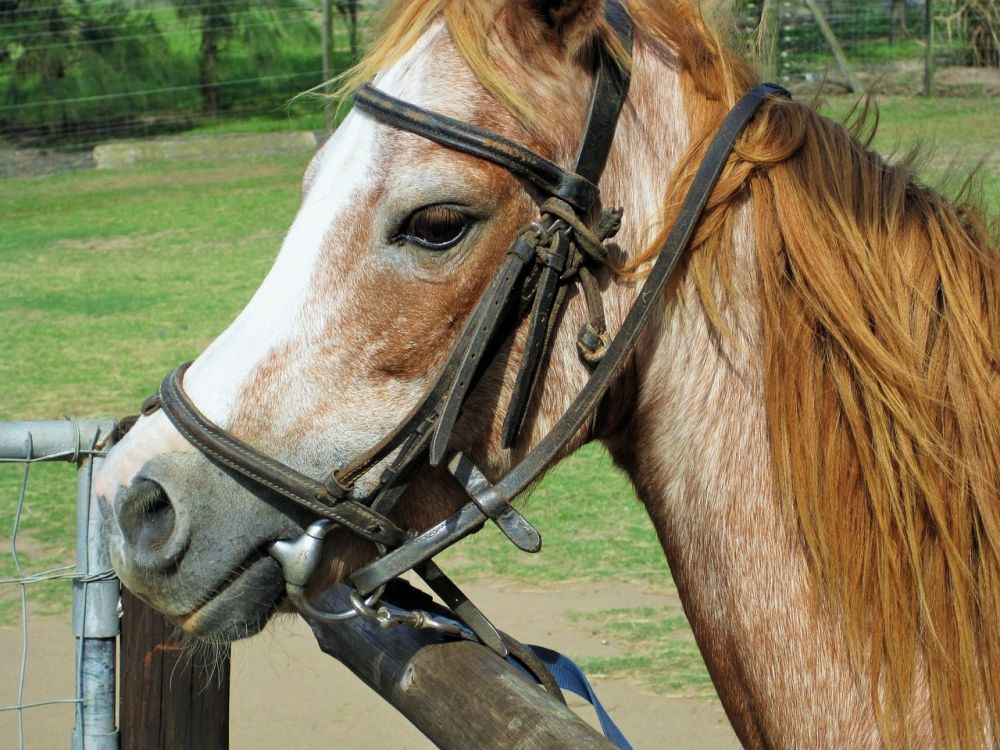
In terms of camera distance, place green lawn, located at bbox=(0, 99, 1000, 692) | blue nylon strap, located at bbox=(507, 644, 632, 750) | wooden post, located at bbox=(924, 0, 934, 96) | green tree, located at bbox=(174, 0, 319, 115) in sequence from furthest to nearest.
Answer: green tree, located at bbox=(174, 0, 319, 115) → wooden post, located at bbox=(924, 0, 934, 96) → green lawn, located at bbox=(0, 99, 1000, 692) → blue nylon strap, located at bbox=(507, 644, 632, 750)

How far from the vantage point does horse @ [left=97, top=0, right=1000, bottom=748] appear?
1533 millimetres

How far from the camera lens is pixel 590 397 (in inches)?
63.1

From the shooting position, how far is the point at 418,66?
5.49 feet

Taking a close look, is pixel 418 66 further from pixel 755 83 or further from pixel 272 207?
pixel 272 207

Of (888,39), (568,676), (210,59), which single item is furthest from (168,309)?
(888,39)

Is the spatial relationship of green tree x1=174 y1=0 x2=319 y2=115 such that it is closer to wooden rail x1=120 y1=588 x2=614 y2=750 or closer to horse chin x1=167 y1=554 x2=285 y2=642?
wooden rail x1=120 y1=588 x2=614 y2=750

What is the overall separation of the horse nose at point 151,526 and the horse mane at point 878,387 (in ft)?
2.53

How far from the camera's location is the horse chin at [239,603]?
5.39ft

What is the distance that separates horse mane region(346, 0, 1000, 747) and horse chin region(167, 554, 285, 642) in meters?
0.72

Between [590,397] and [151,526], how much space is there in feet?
2.27

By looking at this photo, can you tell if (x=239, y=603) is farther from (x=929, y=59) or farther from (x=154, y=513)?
(x=929, y=59)

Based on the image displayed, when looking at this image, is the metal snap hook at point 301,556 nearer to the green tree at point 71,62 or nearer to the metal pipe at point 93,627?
the metal pipe at point 93,627

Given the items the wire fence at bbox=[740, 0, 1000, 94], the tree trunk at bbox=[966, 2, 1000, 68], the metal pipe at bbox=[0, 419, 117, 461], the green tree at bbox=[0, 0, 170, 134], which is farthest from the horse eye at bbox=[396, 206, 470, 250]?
the green tree at bbox=[0, 0, 170, 134]

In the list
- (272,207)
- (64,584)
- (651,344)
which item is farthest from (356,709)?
(272,207)
